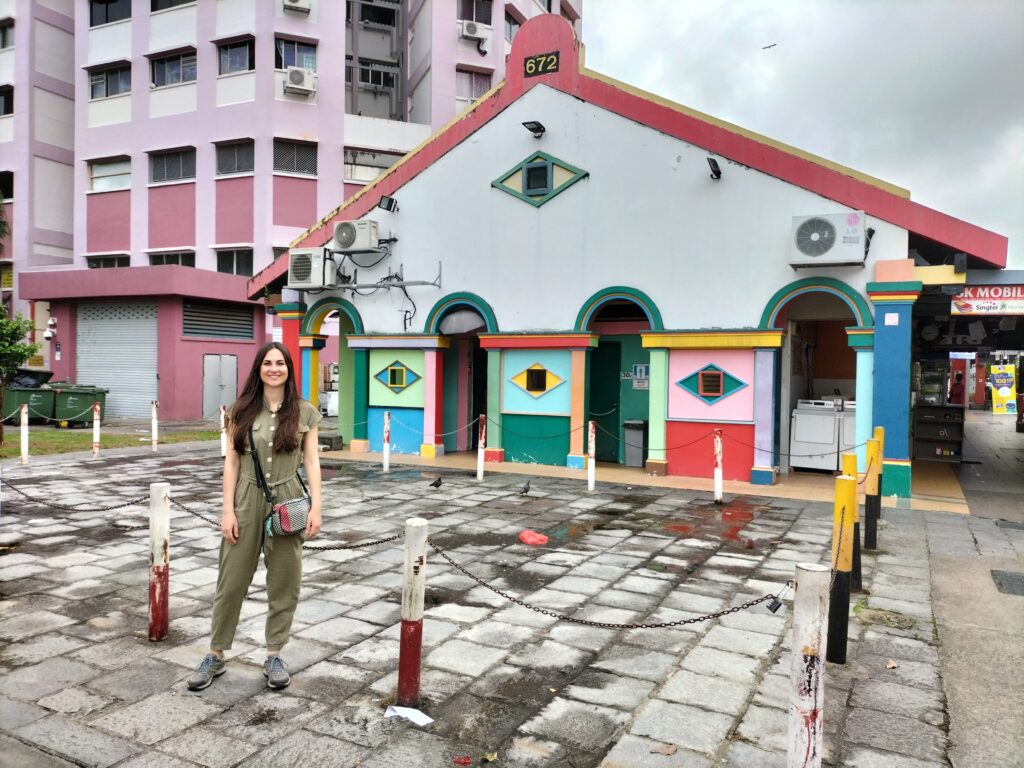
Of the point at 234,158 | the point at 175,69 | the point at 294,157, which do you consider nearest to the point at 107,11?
the point at 175,69

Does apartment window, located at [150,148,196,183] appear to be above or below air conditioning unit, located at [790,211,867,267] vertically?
above

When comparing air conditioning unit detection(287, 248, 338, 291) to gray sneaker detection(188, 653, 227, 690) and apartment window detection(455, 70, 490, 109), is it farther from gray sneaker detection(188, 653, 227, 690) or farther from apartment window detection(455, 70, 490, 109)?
apartment window detection(455, 70, 490, 109)

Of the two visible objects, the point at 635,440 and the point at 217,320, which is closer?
the point at 635,440

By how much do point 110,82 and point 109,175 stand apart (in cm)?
390

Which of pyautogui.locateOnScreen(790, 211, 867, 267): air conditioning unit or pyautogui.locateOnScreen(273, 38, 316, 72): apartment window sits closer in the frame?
pyautogui.locateOnScreen(790, 211, 867, 267): air conditioning unit

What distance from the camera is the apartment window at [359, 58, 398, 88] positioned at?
35938 millimetres

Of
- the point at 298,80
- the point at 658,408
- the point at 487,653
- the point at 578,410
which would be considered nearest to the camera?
the point at 487,653

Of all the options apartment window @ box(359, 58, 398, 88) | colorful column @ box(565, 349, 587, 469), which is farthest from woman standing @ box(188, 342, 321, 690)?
apartment window @ box(359, 58, 398, 88)

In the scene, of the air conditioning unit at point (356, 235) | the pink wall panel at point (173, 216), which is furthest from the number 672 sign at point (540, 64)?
the pink wall panel at point (173, 216)

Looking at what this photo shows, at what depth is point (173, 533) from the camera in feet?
26.9

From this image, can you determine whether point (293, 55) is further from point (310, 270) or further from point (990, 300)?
point (990, 300)

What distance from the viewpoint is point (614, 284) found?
13383 mm

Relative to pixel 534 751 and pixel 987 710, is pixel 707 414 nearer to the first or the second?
pixel 987 710

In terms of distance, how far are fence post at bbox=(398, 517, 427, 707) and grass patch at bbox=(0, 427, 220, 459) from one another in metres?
13.9
